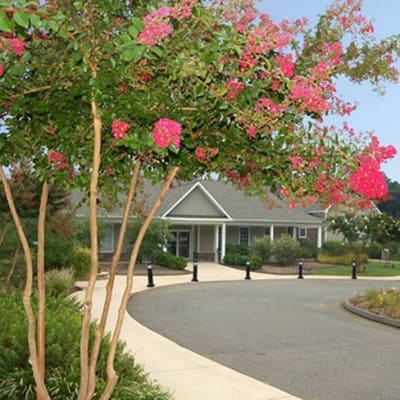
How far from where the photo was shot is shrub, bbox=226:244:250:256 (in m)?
36.6

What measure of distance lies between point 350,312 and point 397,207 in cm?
7460

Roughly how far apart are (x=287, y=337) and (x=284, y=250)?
923 inches

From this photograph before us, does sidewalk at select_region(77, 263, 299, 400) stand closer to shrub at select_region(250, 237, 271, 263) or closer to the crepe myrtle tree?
the crepe myrtle tree

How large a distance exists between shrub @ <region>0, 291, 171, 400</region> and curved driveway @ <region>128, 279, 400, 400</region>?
2517 mm

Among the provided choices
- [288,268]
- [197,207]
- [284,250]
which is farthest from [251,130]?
[197,207]

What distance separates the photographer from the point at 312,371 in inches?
346

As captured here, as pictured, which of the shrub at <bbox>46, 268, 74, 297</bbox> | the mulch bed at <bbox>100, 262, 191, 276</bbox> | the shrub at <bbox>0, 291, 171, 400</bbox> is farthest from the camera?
the mulch bed at <bbox>100, 262, 191, 276</bbox>

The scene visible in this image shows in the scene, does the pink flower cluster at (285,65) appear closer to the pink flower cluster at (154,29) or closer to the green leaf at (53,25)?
the pink flower cluster at (154,29)

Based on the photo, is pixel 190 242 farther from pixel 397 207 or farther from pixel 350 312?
pixel 397 207

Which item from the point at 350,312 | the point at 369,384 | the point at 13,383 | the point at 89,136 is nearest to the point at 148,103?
the point at 89,136

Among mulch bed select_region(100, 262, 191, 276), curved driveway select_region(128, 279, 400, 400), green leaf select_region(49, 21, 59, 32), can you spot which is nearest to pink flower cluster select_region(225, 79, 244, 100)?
green leaf select_region(49, 21, 59, 32)

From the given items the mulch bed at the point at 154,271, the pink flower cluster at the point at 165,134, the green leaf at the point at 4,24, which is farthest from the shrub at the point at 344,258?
the green leaf at the point at 4,24

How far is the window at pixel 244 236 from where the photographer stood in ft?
136

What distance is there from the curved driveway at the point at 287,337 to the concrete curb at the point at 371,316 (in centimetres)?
23
